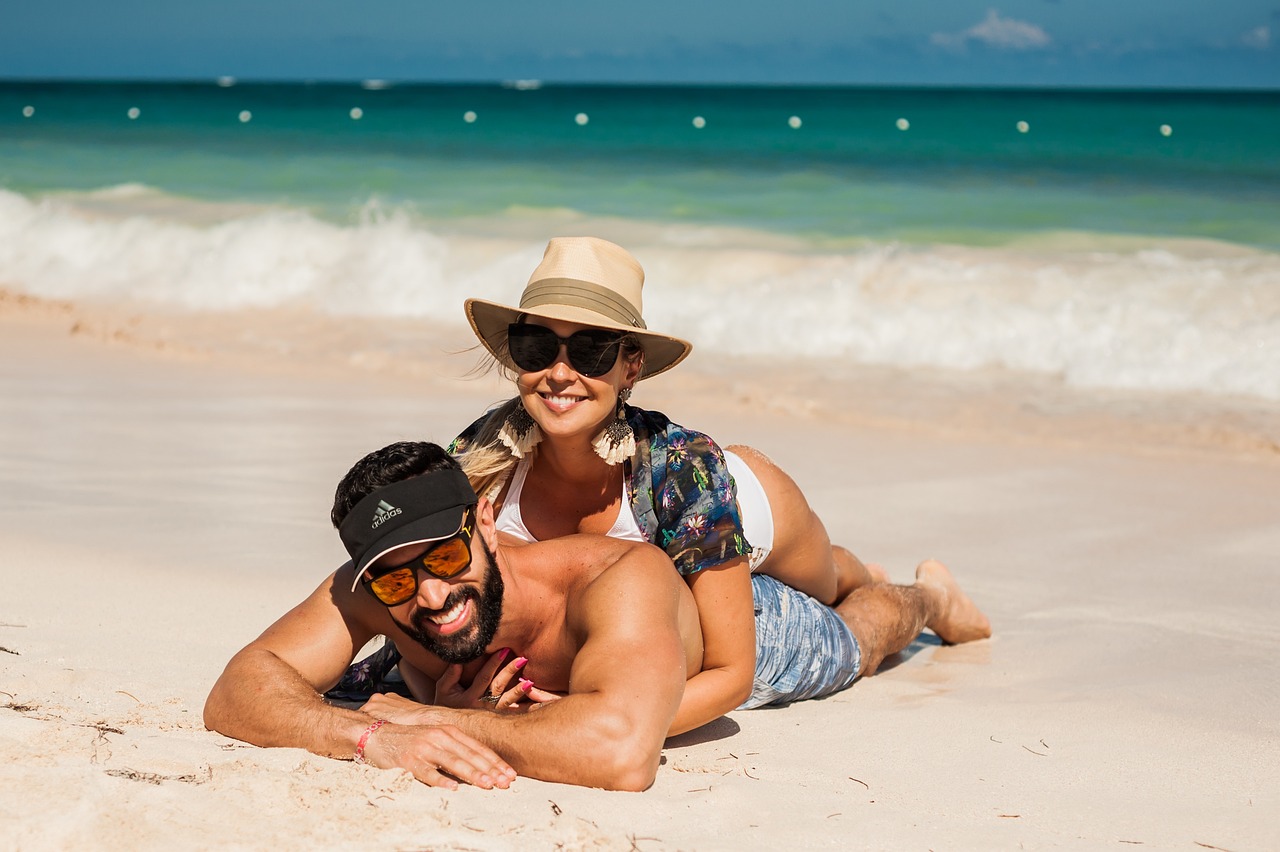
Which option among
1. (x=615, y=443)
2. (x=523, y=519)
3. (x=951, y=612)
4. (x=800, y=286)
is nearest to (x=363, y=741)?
(x=523, y=519)

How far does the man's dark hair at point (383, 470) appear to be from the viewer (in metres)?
3.29

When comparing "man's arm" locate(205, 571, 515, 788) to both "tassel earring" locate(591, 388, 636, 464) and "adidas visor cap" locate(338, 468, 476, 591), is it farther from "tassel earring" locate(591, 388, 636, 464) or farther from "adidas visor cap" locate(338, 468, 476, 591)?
"tassel earring" locate(591, 388, 636, 464)

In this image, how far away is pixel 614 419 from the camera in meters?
3.81

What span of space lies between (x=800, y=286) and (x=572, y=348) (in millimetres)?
9395

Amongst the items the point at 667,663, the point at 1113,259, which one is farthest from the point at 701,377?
the point at 667,663

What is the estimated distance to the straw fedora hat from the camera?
366 cm

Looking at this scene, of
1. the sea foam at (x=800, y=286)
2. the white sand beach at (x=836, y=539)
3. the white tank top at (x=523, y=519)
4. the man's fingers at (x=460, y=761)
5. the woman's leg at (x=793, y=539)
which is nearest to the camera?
the white sand beach at (x=836, y=539)

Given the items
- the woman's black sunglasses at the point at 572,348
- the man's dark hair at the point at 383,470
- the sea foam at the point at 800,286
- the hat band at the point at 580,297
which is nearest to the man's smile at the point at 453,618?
the man's dark hair at the point at 383,470

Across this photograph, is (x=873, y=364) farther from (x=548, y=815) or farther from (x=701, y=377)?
(x=548, y=815)

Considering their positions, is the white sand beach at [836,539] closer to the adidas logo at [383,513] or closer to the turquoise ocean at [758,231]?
the adidas logo at [383,513]

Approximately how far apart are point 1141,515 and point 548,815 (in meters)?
4.76

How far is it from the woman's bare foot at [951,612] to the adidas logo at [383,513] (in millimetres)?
2466

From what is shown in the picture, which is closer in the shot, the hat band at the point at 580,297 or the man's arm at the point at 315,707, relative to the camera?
the man's arm at the point at 315,707

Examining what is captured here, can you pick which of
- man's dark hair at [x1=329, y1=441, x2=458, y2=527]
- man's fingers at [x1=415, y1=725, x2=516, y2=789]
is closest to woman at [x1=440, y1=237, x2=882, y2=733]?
man's dark hair at [x1=329, y1=441, x2=458, y2=527]
